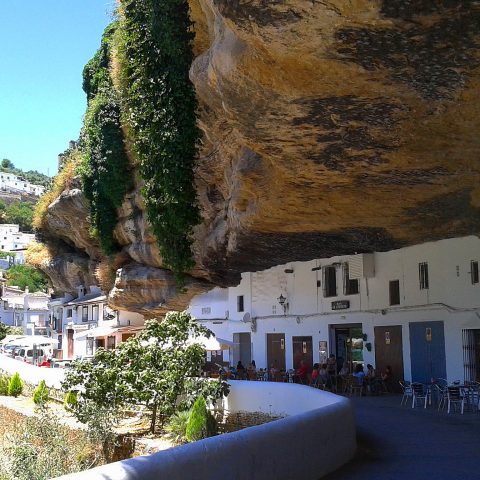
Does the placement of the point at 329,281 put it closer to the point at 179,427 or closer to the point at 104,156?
the point at 104,156

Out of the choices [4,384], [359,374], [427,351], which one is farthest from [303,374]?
[4,384]

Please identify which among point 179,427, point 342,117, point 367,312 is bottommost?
point 179,427

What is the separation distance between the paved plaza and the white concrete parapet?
0.42 m

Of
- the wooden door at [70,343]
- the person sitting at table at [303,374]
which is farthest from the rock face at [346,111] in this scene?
the wooden door at [70,343]

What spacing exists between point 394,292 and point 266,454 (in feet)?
44.0

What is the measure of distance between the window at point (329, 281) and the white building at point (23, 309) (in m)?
65.0

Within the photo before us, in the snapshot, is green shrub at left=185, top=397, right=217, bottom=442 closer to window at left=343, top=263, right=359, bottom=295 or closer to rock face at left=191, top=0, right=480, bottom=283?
rock face at left=191, top=0, right=480, bottom=283

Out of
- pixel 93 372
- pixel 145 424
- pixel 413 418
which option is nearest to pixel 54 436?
pixel 93 372

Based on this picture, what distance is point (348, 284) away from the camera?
848 inches

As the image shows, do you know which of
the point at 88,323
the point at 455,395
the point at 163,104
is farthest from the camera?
the point at 88,323

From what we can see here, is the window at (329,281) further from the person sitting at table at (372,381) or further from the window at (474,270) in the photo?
the window at (474,270)

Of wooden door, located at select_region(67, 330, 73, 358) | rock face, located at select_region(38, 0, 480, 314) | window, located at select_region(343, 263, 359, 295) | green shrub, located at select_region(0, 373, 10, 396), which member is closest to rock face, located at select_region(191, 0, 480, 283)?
rock face, located at select_region(38, 0, 480, 314)

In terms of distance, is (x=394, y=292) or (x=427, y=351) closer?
(x=427, y=351)

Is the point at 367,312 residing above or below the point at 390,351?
above
